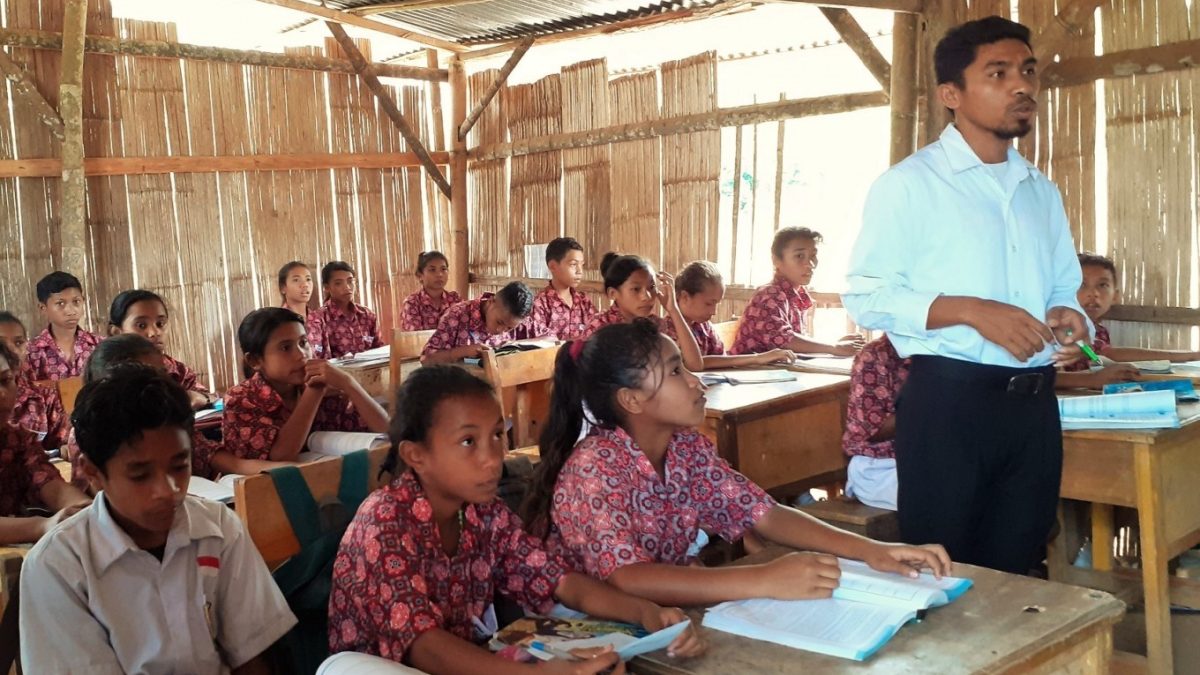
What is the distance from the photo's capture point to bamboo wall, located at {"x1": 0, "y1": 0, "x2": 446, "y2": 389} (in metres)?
6.72

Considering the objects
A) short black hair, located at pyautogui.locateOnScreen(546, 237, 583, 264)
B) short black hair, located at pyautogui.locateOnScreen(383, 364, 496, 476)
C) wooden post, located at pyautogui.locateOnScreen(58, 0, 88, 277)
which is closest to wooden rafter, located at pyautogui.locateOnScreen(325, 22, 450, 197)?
wooden post, located at pyautogui.locateOnScreen(58, 0, 88, 277)

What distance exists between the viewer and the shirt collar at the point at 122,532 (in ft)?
6.05

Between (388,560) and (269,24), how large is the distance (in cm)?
754

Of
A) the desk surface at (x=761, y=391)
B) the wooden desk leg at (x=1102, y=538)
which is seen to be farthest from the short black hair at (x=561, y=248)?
the wooden desk leg at (x=1102, y=538)

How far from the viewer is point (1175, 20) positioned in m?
4.49

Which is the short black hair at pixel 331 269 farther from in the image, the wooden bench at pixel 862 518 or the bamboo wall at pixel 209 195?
the wooden bench at pixel 862 518

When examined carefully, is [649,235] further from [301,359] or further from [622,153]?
[301,359]

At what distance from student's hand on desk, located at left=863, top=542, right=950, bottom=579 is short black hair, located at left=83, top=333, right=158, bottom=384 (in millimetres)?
2329

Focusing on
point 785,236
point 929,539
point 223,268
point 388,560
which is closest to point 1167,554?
point 929,539

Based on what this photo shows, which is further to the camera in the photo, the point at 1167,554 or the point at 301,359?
the point at 301,359

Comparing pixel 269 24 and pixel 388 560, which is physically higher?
pixel 269 24

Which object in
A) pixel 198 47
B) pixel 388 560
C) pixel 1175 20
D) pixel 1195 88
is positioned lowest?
pixel 388 560

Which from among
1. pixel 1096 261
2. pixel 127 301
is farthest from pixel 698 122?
pixel 127 301

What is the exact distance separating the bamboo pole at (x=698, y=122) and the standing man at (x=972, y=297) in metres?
3.38
